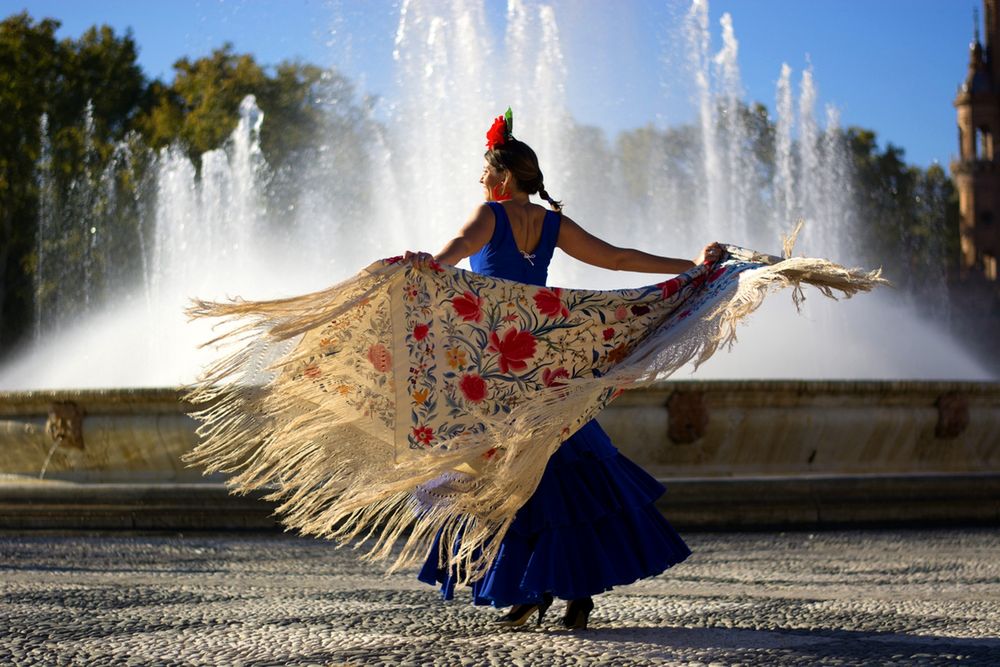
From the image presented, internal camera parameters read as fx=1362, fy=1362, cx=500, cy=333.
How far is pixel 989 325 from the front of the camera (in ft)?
180

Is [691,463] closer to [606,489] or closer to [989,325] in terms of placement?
[606,489]

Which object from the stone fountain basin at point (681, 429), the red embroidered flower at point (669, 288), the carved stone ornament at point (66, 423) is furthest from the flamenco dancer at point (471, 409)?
the carved stone ornament at point (66, 423)

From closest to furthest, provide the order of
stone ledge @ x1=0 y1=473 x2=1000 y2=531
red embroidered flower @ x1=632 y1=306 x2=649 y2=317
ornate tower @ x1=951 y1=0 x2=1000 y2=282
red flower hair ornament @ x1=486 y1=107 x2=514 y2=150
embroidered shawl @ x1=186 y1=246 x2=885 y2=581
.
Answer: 1. embroidered shawl @ x1=186 y1=246 x2=885 y2=581
2. red embroidered flower @ x1=632 y1=306 x2=649 y2=317
3. red flower hair ornament @ x1=486 y1=107 x2=514 y2=150
4. stone ledge @ x1=0 y1=473 x2=1000 y2=531
5. ornate tower @ x1=951 y1=0 x2=1000 y2=282

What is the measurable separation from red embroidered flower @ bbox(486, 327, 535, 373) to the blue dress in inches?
11.6

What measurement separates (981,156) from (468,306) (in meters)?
69.4

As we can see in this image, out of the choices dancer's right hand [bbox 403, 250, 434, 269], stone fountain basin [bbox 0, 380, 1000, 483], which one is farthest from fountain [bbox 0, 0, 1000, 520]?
dancer's right hand [bbox 403, 250, 434, 269]

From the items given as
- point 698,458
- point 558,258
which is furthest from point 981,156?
point 698,458

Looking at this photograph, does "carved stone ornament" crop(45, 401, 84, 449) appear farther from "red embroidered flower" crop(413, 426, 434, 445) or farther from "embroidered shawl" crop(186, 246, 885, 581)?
"red embroidered flower" crop(413, 426, 434, 445)

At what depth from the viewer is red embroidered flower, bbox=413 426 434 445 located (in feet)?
13.2

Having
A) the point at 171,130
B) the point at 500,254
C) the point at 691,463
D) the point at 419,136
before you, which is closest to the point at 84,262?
the point at 171,130

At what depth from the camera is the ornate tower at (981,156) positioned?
67125 mm

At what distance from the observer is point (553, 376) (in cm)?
416

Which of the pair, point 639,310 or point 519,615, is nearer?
point 519,615

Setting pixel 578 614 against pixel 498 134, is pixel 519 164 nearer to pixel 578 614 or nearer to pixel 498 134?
pixel 498 134
